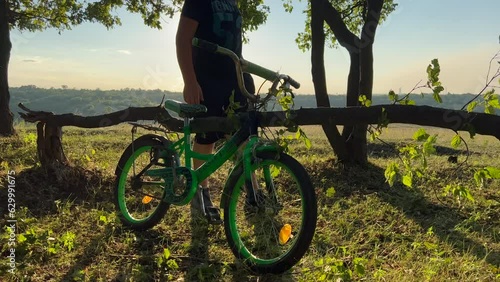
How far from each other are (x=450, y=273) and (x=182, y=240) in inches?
87.0

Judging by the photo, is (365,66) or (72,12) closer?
(365,66)

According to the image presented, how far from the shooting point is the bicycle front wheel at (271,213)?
107 inches

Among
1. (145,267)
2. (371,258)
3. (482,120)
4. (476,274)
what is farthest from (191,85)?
(476,274)

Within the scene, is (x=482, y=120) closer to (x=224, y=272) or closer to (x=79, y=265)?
(x=224, y=272)

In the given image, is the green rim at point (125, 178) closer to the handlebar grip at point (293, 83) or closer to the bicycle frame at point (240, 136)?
the bicycle frame at point (240, 136)

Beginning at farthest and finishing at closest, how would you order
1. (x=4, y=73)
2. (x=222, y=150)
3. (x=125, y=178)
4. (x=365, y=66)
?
1. (x=4, y=73)
2. (x=365, y=66)
3. (x=125, y=178)
4. (x=222, y=150)

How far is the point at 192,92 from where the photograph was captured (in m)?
3.72

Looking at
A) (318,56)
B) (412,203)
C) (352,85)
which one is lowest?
(412,203)

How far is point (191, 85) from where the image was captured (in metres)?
3.72

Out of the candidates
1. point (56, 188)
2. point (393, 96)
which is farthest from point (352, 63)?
point (56, 188)

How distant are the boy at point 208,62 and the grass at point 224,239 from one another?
0.59 meters

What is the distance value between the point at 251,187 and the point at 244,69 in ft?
2.97

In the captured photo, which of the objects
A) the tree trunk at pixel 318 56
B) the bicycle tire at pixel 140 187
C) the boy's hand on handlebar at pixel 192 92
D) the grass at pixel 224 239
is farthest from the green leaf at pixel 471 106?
the tree trunk at pixel 318 56

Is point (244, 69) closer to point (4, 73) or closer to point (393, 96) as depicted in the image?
point (393, 96)
